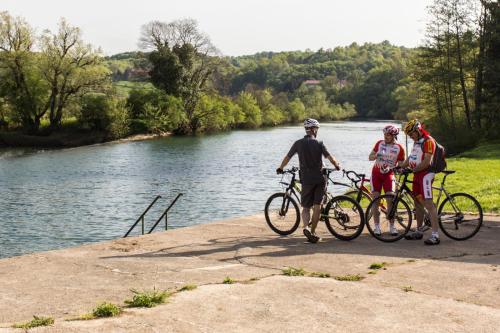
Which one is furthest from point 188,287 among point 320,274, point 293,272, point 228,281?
point 320,274

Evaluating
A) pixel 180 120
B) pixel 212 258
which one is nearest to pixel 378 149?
pixel 212 258

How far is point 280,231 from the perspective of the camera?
1220 centimetres

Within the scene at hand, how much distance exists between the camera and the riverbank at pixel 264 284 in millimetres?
6273

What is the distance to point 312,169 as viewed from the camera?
11.2 meters

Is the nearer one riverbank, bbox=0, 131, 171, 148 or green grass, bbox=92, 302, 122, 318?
green grass, bbox=92, 302, 122, 318

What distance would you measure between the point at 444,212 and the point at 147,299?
7114 mm

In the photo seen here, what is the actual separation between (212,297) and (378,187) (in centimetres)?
553

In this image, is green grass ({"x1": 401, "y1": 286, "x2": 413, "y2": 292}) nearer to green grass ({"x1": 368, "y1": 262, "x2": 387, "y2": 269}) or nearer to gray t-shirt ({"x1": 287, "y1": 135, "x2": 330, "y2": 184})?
green grass ({"x1": 368, "y1": 262, "x2": 387, "y2": 269})

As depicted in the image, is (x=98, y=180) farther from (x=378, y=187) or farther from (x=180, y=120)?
(x=180, y=120)

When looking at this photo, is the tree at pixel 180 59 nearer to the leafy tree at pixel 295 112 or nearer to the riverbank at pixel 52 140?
the riverbank at pixel 52 140

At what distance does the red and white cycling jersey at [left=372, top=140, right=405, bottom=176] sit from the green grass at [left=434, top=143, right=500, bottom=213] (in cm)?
478

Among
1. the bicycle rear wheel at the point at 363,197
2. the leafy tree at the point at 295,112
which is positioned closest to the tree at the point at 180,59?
the leafy tree at the point at 295,112

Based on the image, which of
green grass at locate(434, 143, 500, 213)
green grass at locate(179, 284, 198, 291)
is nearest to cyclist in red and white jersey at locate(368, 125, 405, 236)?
green grass at locate(434, 143, 500, 213)

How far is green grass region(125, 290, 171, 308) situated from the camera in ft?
22.1
